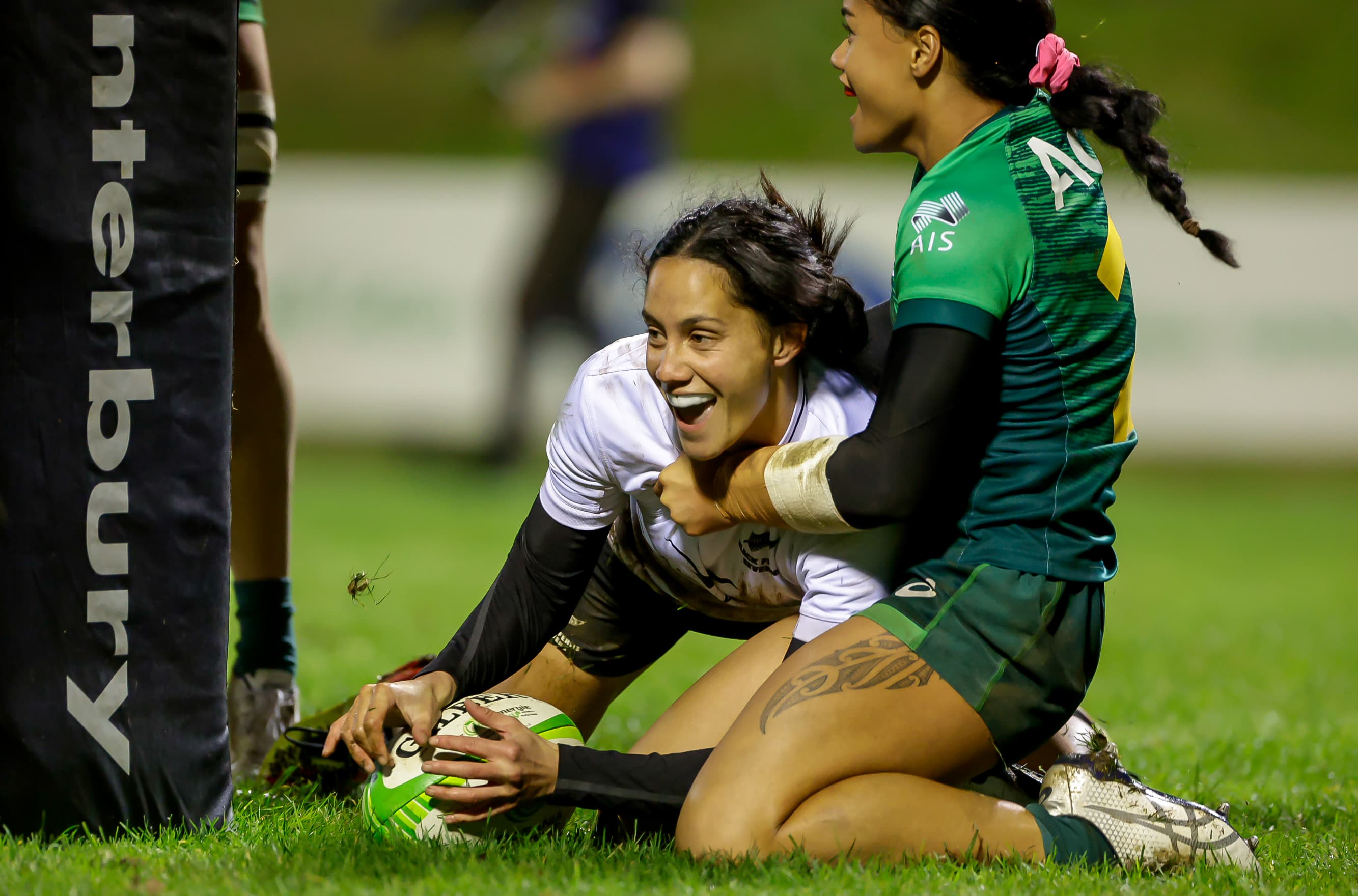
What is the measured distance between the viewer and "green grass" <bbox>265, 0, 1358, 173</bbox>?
19438 millimetres

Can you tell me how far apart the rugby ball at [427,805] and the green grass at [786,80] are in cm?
1630

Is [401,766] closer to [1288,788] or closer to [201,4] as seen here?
[201,4]

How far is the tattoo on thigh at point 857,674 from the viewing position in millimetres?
2561

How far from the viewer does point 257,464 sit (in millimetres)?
3629

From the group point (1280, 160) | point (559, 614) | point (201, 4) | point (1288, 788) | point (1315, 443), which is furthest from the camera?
point (1280, 160)

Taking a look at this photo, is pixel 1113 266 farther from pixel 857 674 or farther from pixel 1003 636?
pixel 857 674

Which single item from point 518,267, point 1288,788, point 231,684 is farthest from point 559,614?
point 518,267

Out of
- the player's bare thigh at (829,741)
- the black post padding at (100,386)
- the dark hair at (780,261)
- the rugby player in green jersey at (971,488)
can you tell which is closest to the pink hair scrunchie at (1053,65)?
the rugby player in green jersey at (971,488)

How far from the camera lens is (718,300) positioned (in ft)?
8.70

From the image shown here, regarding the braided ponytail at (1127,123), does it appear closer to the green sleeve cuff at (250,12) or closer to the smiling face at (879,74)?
the smiling face at (879,74)

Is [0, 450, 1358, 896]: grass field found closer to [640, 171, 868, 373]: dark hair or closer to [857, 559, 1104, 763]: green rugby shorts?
[857, 559, 1104, 763]: green rugby shorts

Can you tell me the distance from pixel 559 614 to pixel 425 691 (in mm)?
349

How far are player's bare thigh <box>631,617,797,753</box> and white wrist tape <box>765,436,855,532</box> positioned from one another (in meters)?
0.43

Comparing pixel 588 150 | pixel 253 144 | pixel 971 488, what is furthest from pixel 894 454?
pixel 588 150
